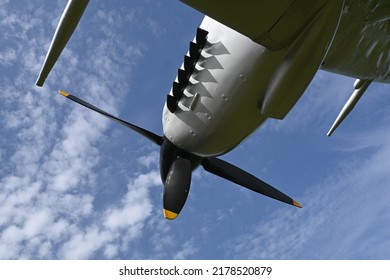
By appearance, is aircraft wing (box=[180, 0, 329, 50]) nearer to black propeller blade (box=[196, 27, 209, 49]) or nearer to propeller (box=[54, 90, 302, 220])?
black propeller blade (box=[196, 27, 209, 49])

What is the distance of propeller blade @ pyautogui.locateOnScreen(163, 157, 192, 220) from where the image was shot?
1135 centimetres

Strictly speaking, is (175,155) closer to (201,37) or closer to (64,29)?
(201,37)

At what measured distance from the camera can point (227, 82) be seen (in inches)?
375

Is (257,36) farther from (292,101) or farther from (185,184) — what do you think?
(185,184)

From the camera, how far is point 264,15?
23.2 feet

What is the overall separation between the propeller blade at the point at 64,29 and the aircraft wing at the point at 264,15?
175 centimetres

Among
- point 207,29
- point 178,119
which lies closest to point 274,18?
point 207,29

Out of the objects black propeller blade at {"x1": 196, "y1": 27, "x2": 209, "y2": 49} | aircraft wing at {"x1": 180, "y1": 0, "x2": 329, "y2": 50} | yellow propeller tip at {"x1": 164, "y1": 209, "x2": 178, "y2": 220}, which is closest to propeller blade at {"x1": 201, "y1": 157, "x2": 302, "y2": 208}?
yellow propeller tip at {"x1": 164, "y1": 209, "x2": 178, "y2": 220}

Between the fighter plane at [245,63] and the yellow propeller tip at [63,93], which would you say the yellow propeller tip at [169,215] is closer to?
the fighter plane at [245,63]

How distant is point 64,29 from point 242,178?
8633mm

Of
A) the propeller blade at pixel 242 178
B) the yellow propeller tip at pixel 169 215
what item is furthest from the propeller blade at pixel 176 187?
the propeller blade at pixel 242 178

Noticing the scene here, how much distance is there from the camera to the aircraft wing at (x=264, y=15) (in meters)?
6.84

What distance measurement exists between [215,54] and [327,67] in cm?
356

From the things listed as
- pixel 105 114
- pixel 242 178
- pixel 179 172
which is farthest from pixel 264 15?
pixel 242 178
